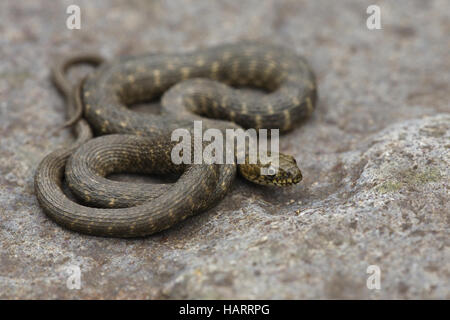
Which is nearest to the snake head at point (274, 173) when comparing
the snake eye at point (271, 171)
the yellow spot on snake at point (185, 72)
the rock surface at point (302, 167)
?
the snake eye at point (271, 171)

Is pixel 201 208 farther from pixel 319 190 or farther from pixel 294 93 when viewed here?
pixel 294 93

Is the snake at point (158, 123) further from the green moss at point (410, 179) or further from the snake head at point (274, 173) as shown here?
the green moss at point (410, 179)

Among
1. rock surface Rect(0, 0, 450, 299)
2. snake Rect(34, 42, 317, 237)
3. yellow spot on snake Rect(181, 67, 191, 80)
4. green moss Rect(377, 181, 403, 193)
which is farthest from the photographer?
yellow spot on snake Rect(181, 67, 191, 80)

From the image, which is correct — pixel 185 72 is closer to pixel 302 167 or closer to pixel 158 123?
pixel 158 123

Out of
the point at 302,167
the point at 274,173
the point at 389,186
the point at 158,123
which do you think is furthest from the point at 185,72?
the point at 389,186

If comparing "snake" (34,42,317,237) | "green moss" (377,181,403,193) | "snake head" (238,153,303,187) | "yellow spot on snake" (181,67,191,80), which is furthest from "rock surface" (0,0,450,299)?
"yellow spot on snake" (181,67,191,80)

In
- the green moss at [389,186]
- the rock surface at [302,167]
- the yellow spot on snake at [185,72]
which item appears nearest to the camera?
the rock surface at [302,167]

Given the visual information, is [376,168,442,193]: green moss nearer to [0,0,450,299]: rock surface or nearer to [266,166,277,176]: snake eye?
[0,0,450,299]: rock surface
